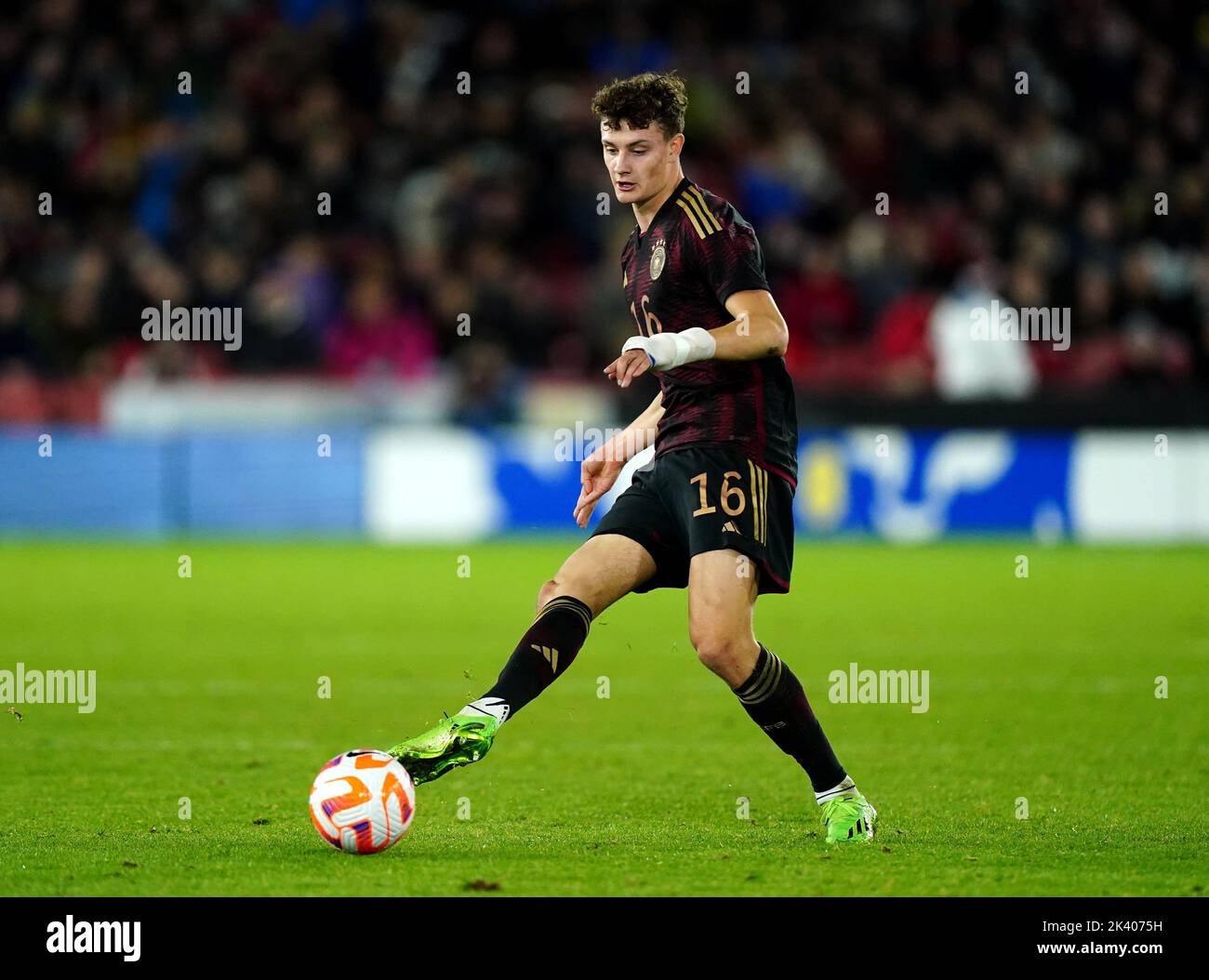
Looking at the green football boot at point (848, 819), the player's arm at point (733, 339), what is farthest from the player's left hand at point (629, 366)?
the green football boot at point (848, 819)

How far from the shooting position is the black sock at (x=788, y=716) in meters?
5.60

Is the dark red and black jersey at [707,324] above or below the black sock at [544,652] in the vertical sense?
above

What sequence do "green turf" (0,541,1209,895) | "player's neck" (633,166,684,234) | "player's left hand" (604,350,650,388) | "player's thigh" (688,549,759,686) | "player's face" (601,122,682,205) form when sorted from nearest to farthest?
"player's left hand" (604,350,650,388)
"green turf" (0,541,1209,895)
"player's thigh" (688,549,759,686)
"player's face" (601,122,682,205)
"player's neck" (633,166,684,234)

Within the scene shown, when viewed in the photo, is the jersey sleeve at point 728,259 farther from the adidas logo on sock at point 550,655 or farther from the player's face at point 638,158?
the adidas logo on sock at point 550,655

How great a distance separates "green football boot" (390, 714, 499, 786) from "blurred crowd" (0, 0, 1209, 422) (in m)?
11.2

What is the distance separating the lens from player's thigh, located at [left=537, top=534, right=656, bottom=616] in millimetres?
5703

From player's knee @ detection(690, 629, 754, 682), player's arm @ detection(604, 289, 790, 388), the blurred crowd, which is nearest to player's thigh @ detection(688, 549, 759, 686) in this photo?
player's knee @ detection(690, 629, 754, 682)

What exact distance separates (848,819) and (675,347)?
1482 millimetres

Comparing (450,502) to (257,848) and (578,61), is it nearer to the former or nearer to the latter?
(578,61)

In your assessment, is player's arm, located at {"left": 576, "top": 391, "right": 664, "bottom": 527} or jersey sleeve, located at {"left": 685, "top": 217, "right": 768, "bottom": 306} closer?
jersey sleeve, located at {"left": 685, "top": 217, "right": 768, "bottom": 306}

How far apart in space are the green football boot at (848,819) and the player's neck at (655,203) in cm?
184

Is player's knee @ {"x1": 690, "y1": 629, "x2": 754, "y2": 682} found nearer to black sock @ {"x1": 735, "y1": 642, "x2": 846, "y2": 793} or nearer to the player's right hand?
black sock @ {"x1": 735, "y1": 642, "x2": 846, "y2": 793}

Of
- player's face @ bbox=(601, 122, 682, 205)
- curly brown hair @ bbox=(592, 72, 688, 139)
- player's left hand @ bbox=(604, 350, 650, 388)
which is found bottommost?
player's left hand @ bbox=(604, 350, 650, 388)

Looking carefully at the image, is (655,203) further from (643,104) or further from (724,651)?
(724,651)
